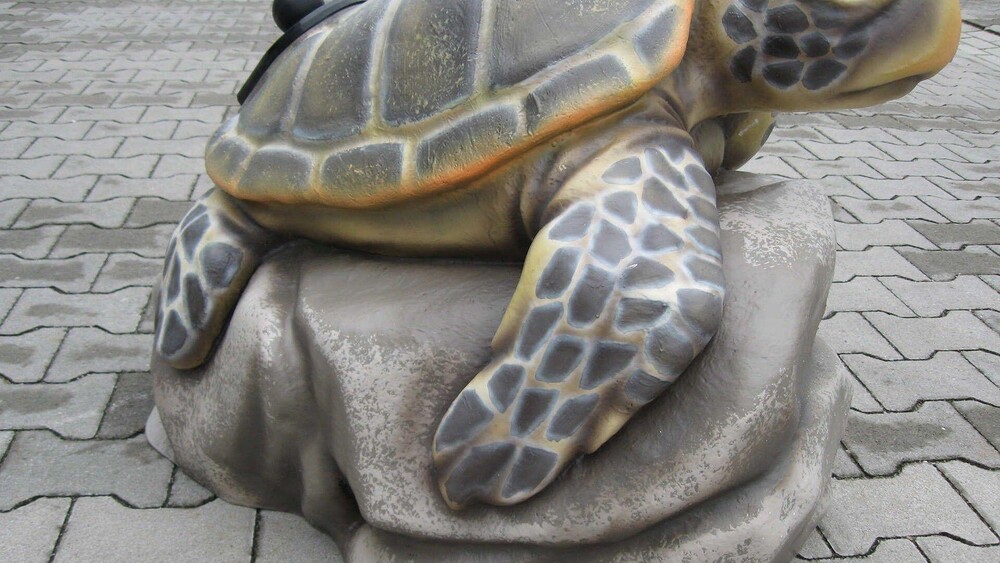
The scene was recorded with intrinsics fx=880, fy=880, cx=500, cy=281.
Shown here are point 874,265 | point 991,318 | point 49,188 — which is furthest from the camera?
point 49,188

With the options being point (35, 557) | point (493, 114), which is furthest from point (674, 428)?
point (35, 557)

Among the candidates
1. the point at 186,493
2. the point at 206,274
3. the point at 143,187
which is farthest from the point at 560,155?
the point at 143,187

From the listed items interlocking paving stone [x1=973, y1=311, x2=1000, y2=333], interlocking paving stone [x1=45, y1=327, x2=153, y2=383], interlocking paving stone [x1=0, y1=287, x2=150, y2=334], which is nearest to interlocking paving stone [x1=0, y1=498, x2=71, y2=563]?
interlocking paving stone [x1=45, y1=327, x2=153, y2=383]

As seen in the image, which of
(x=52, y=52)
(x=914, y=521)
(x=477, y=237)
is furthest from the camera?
(x=52, y=52)

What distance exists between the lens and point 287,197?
1508 millimetres

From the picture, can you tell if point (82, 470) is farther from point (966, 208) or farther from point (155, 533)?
point (966, 208)

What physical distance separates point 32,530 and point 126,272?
1.15 m

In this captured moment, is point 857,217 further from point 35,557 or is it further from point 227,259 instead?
point 35,557

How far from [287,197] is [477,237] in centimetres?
34

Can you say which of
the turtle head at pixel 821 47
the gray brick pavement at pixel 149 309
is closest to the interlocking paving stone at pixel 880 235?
the gray brick pavement at pixel 149 309

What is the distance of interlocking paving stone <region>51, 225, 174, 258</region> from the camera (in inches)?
111

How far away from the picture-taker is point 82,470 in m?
1.86

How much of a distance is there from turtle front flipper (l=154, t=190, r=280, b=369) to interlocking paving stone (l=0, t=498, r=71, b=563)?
1.26 feet

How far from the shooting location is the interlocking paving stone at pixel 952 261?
295 cm
